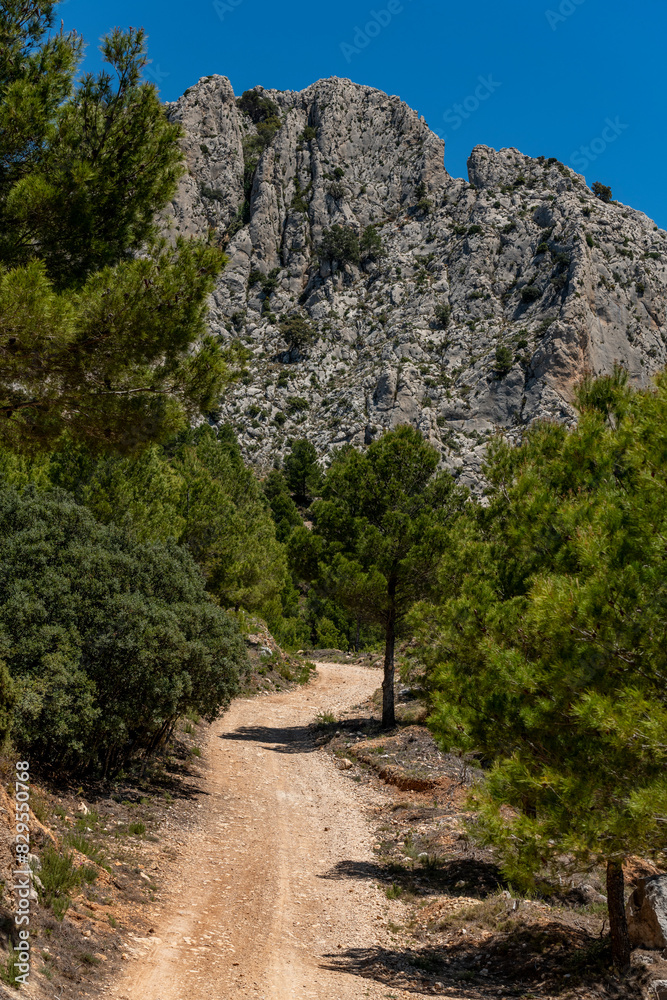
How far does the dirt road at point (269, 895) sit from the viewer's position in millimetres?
5605

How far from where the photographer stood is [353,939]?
7125 mm

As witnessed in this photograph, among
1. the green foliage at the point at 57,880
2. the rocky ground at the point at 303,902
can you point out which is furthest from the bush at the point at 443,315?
the green foliage at the point at 57,880

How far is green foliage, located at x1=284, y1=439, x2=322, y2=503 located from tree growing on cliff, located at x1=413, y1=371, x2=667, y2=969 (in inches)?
2034

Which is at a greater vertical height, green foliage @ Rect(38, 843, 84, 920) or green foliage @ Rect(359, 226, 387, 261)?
green foliage @ Rect(359, 226, 387, 261)

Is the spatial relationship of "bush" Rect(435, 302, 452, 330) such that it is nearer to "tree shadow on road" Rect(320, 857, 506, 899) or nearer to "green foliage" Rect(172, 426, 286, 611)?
"green foliage" Rect(172, 426, 286, 611)

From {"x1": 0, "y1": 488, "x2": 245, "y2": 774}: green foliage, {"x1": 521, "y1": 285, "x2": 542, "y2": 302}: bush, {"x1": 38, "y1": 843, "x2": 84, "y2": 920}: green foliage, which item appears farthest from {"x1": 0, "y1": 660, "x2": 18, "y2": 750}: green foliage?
{"x1": 521, "y1": 285, "x2": 542, "y2": 302}: bush

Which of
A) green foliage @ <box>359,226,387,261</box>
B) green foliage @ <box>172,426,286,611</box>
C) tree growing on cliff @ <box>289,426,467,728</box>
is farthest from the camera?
green foliage @ <box>359,226,387,261</box>

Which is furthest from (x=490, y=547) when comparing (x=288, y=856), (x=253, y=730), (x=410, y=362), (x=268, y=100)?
(x=268, y=100)

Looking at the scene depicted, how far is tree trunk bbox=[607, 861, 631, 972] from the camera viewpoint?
5.71 m

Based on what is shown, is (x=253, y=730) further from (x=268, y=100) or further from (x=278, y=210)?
(x=268, y=100)

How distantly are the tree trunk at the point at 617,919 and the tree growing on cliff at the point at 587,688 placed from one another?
0.04ft

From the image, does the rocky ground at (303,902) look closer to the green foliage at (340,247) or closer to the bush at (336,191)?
the green foliage at (340,247)

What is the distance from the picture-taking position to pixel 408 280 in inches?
2872

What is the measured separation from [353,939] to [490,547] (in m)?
4.95
